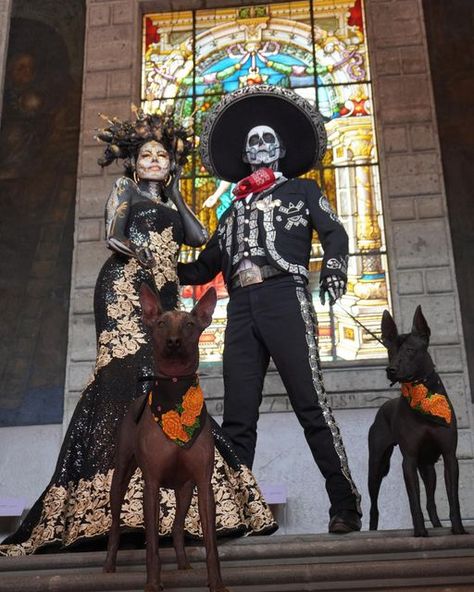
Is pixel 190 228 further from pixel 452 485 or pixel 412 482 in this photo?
pixel 452 485

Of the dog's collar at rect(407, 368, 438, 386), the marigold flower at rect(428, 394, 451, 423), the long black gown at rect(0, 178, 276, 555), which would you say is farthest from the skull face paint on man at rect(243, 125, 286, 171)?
the marigold flower at rect(428, 394, 451, 423)

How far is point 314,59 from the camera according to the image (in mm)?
9773

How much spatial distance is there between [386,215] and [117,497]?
5985 mm

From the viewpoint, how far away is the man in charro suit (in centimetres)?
437

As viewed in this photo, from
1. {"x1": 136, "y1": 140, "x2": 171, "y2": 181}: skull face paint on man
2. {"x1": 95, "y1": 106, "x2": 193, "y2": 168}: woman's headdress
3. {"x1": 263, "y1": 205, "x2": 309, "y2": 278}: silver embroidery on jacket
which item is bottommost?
{"x1": 263, "y1": 205, "x2": 309, "y2": 278}: silver embroidery on jacket

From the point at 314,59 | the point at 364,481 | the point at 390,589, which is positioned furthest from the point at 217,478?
the point at 314,59

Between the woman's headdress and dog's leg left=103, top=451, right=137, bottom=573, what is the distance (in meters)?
2.16

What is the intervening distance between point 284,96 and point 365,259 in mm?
3870

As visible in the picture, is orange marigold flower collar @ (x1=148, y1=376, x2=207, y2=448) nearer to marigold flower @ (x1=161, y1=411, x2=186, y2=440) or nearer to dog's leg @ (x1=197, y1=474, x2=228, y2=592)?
marigold flower @ (x1=161, y1=411, x2=186, y2=440)

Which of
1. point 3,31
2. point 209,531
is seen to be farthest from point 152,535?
point 3,31

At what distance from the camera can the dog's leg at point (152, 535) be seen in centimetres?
286

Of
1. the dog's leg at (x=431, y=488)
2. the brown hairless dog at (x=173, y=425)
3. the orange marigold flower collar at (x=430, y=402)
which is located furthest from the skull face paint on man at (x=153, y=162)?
the dog's leg at (x=431, y=488)

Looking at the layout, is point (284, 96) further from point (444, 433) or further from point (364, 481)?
point (364, 481)

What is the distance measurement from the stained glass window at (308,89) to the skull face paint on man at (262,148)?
3.65 metres
